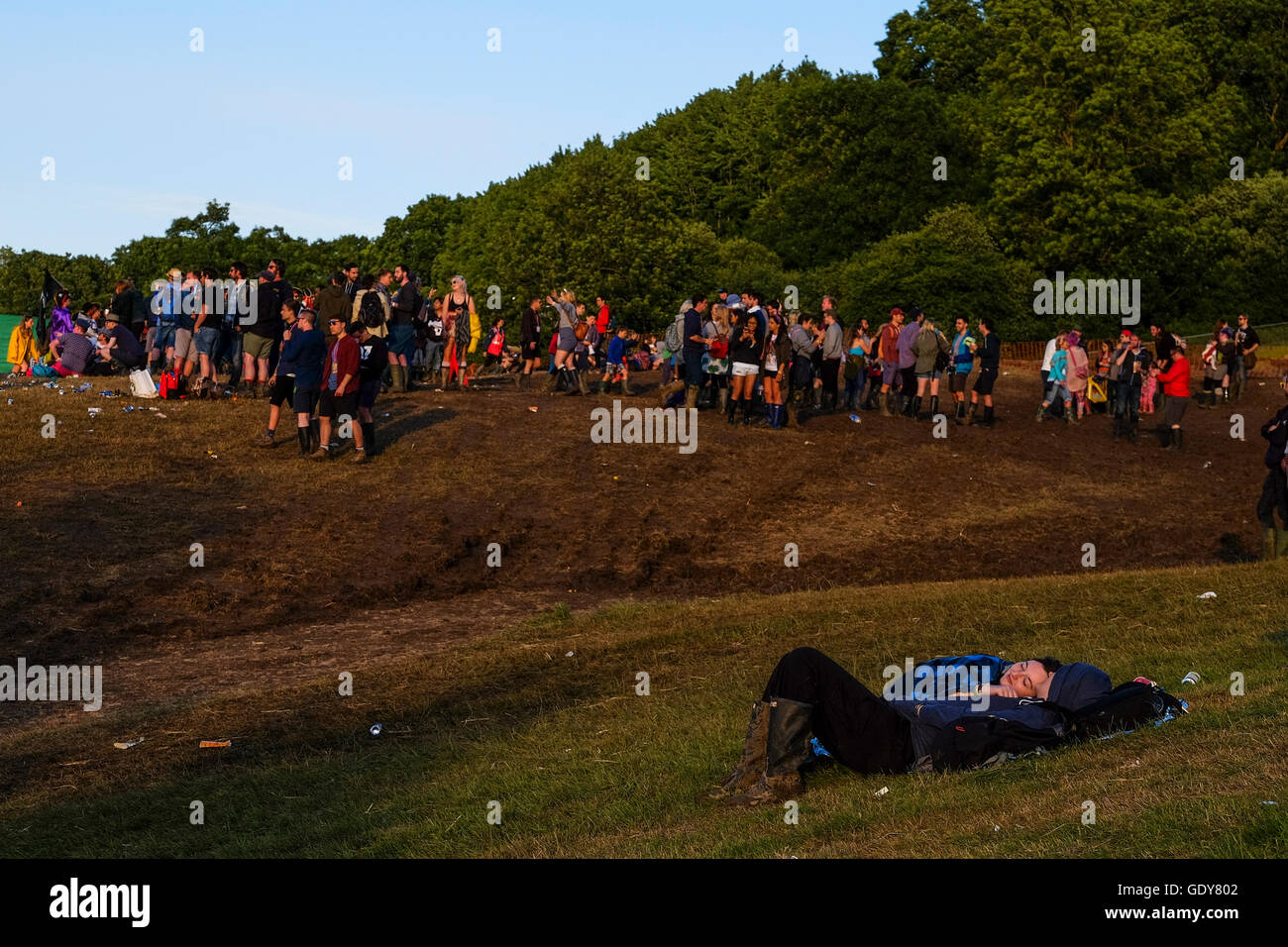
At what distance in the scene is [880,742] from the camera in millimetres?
7906

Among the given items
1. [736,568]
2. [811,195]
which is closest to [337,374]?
[736,568]

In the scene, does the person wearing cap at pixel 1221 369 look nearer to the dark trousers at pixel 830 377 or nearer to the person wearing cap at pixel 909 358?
the person wearing cap at pixel 909 358

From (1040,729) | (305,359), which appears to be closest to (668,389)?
(305,359)

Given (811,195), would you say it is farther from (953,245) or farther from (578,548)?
(578,548)

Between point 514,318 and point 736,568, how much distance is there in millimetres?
57692

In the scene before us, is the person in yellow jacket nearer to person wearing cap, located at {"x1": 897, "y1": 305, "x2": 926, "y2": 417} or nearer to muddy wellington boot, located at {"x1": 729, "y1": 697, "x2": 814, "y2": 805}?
person wearing cap, located at {"x1": 897, "y1": 305, "x2": 926, "y2": 417}

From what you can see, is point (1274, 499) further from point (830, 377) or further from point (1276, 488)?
point (830, 377)

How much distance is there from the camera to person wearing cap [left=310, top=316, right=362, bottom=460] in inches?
806

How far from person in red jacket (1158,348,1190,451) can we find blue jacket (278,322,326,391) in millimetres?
17204

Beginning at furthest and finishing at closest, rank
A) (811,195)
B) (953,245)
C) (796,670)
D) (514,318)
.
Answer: (514,318) < (811,195) < (953,245) < (796,670)

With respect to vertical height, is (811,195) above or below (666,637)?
above

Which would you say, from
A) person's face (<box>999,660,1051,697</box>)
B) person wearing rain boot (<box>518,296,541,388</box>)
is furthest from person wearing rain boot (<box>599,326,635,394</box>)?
person's face (<box>999,660,1051,697</box>)

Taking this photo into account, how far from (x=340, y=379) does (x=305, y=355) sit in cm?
67
